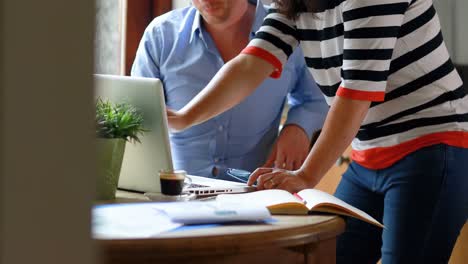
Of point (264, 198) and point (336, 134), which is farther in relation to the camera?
point (336, 134)

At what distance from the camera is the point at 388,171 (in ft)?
5.58

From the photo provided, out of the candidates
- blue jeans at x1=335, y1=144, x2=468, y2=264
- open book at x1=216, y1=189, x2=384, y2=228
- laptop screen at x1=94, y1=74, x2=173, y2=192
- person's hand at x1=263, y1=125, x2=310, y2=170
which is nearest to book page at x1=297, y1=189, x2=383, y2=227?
open book at x1=216, y1=189, x2=384, y2=228

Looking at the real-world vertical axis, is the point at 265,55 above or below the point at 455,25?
below

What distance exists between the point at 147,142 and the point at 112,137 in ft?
0.40

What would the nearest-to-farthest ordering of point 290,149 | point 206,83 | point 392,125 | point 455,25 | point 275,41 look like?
point 392,125 < point 275,41 < point 290,149 < point 206,83 < point 455,25

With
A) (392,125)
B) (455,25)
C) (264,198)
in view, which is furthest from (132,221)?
(455,25)

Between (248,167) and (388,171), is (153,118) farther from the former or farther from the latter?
(248,167)

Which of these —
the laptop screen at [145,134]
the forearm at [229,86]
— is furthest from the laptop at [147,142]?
the forearm at [229,86]

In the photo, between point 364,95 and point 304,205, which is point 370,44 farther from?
point 304,205

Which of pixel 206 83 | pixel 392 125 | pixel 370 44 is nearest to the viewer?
pixel 370 44

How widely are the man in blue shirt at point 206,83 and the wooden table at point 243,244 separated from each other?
1.22 metres

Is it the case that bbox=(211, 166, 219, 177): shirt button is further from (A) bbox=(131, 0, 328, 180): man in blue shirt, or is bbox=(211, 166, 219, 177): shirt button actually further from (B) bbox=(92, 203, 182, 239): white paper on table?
(B) bbox=(92, 203, 182, 239): white paper on table

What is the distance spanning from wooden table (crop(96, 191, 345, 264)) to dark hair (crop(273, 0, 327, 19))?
→ 54 centimetres

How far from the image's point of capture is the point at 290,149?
252 cm
